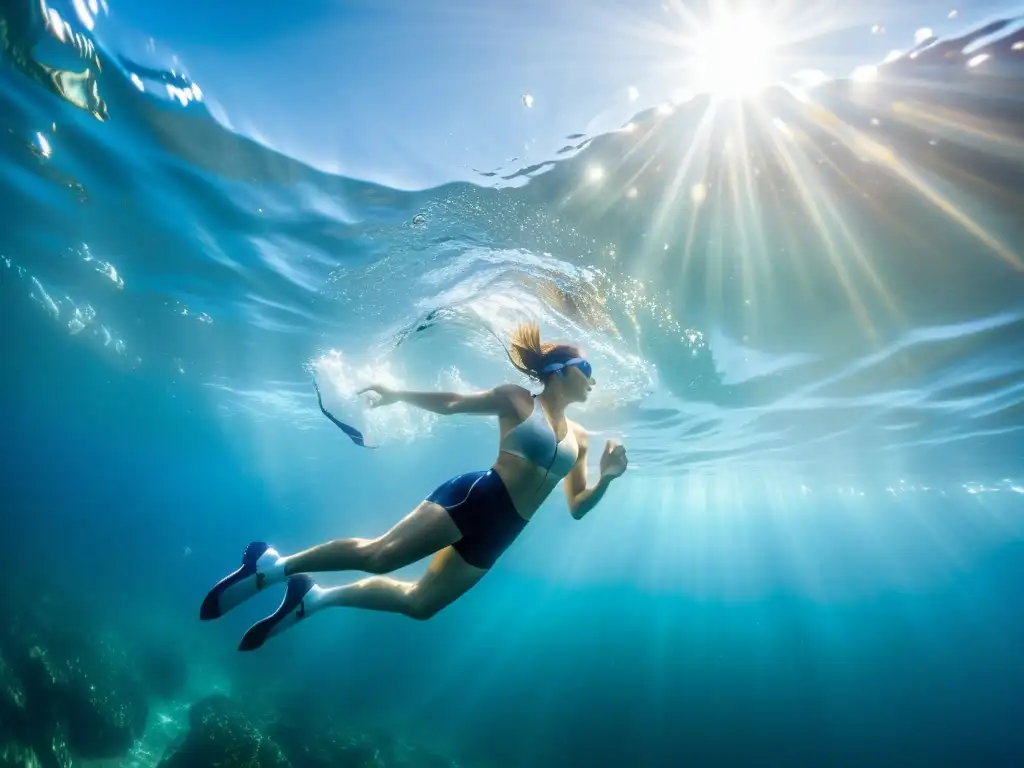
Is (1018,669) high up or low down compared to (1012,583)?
down

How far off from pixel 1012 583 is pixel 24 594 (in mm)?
163196

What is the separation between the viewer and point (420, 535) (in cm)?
369

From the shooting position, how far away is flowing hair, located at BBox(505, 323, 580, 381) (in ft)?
15.1

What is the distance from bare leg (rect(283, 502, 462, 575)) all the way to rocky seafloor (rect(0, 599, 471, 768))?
11987mm

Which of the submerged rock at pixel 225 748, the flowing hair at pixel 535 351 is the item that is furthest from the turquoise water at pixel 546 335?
the flowing hair at pixel 535 351

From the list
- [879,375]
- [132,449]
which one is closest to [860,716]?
[879,375]

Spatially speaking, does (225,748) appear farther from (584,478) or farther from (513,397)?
(513,397)

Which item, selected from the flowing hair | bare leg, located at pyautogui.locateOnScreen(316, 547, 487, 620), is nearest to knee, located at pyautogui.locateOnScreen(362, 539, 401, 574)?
bare leg, located at pyautogui.locateOnScreen(316, 547, 487, 620)

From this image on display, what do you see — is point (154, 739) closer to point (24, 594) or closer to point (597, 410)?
point (24, 594)

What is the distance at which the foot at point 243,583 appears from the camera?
3795 millimetres

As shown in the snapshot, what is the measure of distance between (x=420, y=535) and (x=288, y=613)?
1540mm

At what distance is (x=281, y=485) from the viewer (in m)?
75.8

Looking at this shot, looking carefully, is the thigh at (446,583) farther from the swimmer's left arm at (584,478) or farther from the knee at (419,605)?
the swimmer's left arm at (584,478)

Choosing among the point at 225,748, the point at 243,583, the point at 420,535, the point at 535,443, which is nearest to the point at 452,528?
the point at 420,535
